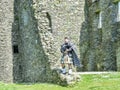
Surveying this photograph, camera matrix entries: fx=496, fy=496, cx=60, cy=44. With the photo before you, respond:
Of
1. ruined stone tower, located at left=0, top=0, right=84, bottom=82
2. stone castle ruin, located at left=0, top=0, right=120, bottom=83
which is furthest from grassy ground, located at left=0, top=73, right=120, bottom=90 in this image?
ruined stone tower, located at left=0, top=0, right=84, bottom=82

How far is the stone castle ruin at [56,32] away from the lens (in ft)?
134

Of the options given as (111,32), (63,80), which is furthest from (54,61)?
(111,32)

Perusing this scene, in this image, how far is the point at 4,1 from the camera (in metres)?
47.7

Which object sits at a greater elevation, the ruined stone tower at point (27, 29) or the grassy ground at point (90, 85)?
the ruined stone tower at point (27, 29)

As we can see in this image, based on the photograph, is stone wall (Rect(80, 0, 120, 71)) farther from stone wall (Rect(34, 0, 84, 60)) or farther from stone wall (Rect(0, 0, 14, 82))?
stone wall (Rect(0, 0, 14, 82))

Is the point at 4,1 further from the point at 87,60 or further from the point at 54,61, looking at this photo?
the point at 54,61

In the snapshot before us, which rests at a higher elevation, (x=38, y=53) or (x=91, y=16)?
(x=91, y=16)

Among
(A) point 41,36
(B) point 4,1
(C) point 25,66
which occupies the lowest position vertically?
(C) point 25,66

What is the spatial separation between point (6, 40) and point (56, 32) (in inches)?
200

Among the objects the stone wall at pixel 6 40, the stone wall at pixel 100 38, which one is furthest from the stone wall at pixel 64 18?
the stone wall at pixel 6 40

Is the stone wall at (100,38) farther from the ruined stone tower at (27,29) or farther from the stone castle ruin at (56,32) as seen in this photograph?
the ruined stone tower at (27,29)

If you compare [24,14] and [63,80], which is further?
[24,14]

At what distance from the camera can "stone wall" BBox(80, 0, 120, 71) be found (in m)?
40.8

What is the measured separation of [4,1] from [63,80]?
18902 millimetres
